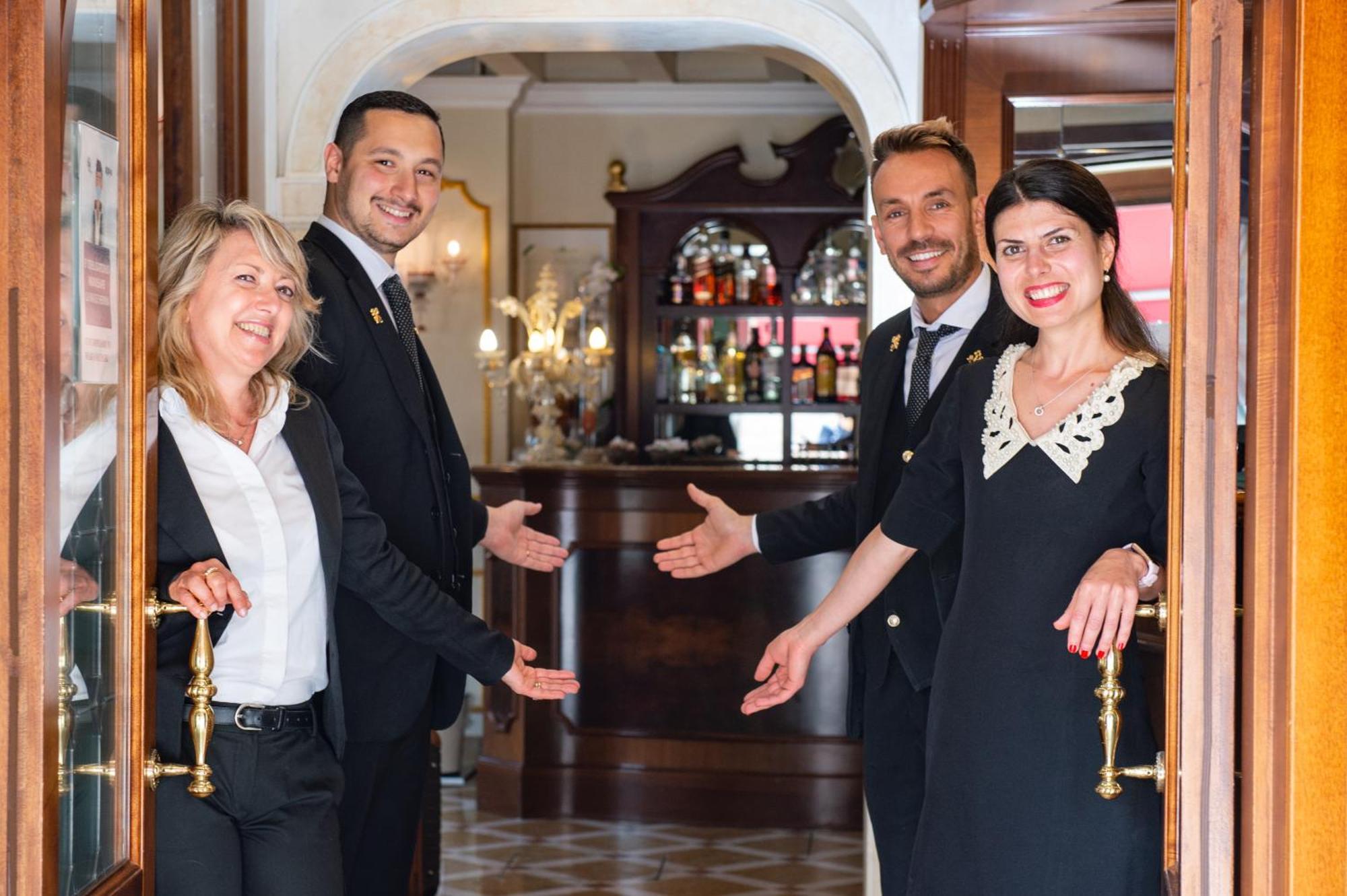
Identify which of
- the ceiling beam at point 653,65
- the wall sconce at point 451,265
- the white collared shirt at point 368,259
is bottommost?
the white collared shirt at point 368,259

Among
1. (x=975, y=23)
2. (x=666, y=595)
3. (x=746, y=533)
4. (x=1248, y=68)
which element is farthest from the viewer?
(x=666, y=595)

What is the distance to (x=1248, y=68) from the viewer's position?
1.43 metres

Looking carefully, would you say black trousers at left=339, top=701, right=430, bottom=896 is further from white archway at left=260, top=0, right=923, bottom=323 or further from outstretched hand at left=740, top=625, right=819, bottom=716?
white archway at left=260, top=0, right=923, bottom=323

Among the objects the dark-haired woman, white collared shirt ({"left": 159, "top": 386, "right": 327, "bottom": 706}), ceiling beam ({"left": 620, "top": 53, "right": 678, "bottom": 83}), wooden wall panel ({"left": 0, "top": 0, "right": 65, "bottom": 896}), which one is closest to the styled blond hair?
the dark-haired woman

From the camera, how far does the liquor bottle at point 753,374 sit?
27.2 ft

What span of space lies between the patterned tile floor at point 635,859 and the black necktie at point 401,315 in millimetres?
2367

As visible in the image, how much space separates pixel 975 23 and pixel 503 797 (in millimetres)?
3430

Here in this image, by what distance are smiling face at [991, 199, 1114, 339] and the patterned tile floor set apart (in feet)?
9.92

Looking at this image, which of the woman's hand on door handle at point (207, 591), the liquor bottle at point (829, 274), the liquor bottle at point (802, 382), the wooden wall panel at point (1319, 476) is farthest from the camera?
the liquor bottle at point (802, 382)

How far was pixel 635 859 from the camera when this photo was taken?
16.6ft

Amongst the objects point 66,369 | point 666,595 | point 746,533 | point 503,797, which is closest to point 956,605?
point 746,533

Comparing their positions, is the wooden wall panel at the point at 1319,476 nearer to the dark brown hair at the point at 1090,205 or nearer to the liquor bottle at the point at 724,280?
the dark brown hair at the point at 1090,205

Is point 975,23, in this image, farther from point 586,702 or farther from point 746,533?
point 586,702

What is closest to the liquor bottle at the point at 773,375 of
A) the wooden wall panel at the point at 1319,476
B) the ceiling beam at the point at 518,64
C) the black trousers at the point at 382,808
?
the ceiling beam at the point at 518,64
